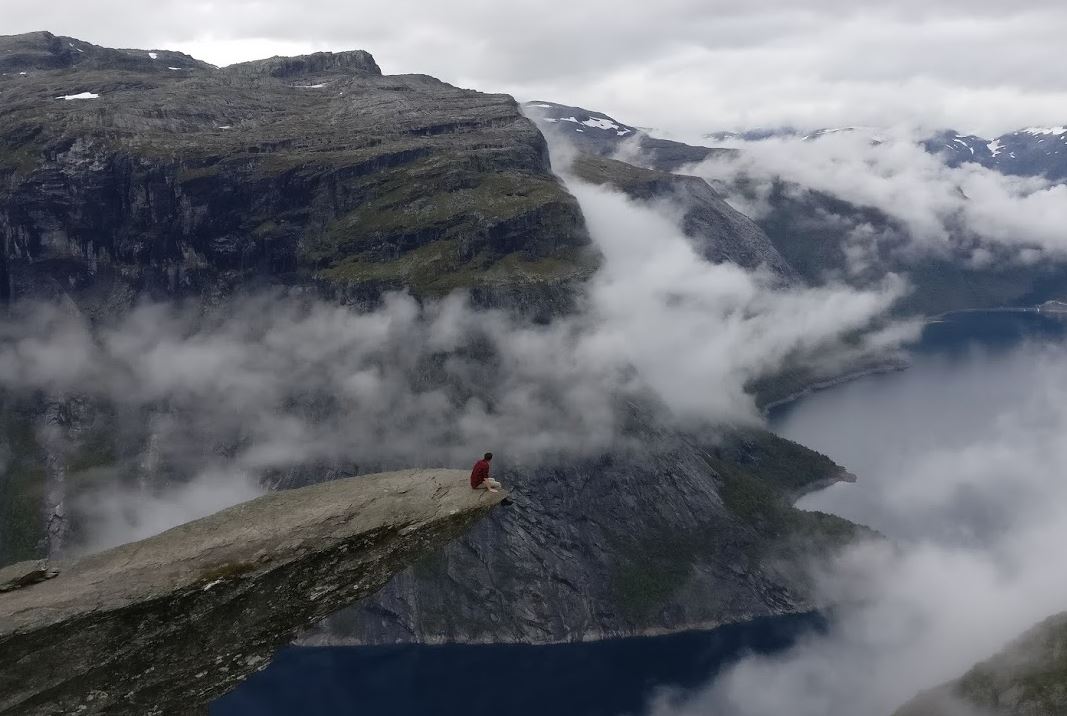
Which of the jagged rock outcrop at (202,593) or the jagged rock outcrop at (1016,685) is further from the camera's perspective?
the jagged rock outcrop at (1016,685)

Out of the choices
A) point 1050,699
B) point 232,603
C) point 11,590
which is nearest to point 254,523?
point 232,603

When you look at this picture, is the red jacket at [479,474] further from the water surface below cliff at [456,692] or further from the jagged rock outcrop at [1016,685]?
the water surface below cliff at [456,692]

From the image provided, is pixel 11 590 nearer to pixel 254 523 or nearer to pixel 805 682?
pixel 254 523

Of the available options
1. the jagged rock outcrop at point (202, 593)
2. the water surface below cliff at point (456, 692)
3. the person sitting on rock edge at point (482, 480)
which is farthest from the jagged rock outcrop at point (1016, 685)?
the jagged rock outcrop at point (202, 593)

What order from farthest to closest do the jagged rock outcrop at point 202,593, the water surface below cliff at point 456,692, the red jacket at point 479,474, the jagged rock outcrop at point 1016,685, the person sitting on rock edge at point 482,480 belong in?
the water surface below cliff at point 456,692
the jagged rock outcrop at point 1016,685
the red jacket at point 479,474
the person sitting on rock edge at point 482,480
the jagged rock outcrop at point 202,593

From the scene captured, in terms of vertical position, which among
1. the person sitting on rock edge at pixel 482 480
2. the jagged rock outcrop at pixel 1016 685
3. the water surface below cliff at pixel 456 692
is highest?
the person sitting on rock edge at pixel 482 480

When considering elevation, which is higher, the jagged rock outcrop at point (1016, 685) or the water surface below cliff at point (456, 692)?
the jagged rock outcrop at point (1016, 685)

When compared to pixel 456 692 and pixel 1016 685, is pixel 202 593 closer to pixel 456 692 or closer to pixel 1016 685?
pixel 1016 685
